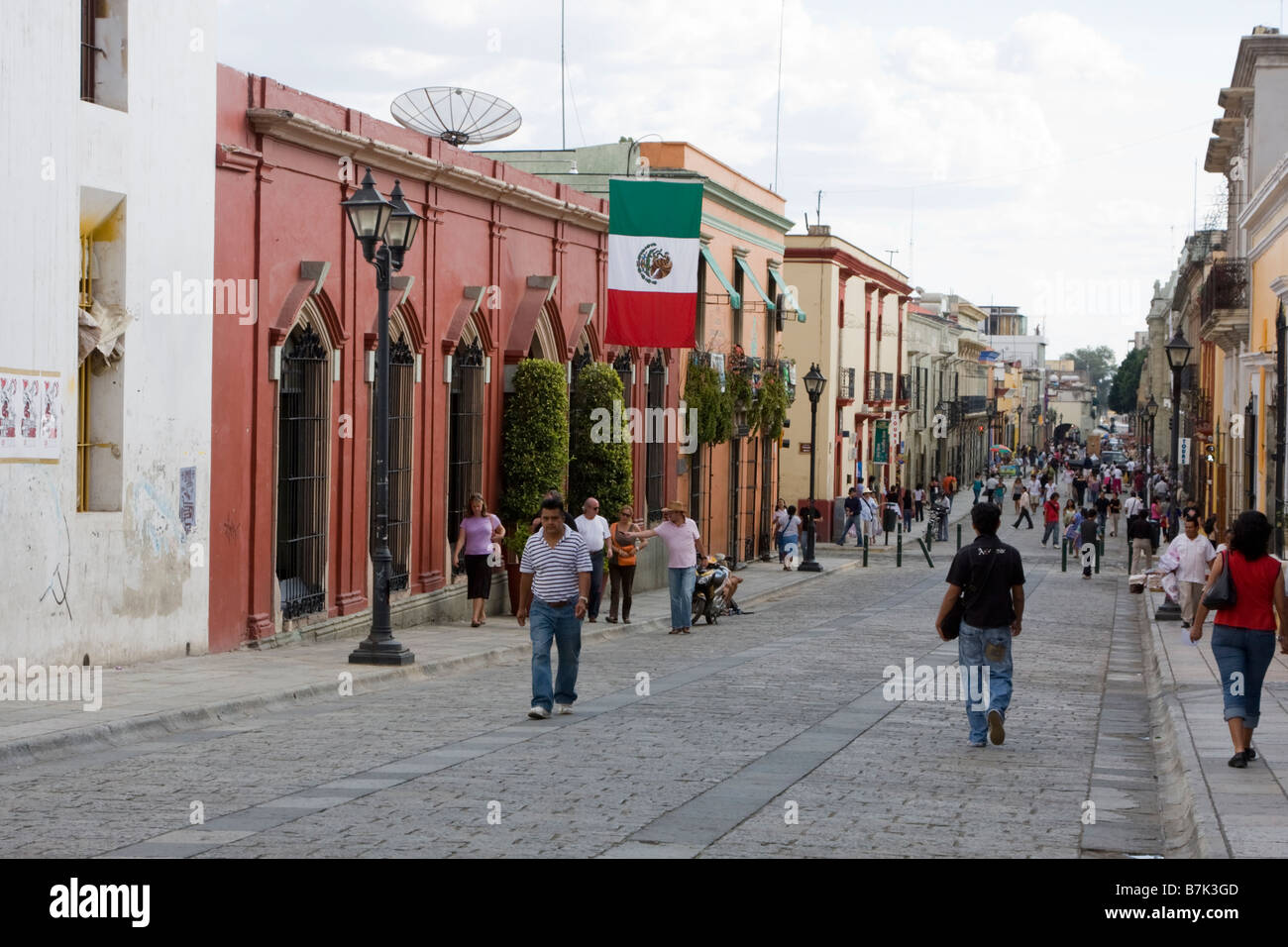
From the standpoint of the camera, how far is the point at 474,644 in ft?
61.6

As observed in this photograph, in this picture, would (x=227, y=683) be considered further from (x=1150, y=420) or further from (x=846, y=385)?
(x=1150, y=420)

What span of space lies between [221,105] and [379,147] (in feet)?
9.61

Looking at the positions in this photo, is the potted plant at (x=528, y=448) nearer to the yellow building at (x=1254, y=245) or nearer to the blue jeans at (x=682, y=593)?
the blue jeans at (x=682, y=593)

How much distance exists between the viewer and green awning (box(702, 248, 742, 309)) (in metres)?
32.8

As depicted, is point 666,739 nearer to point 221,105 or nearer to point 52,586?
point 52,586

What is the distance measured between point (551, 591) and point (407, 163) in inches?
361

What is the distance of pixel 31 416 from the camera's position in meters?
13.7

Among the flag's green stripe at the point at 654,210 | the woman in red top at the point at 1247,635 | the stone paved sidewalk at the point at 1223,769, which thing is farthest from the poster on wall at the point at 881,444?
the woman in red top at the point at 1247,635

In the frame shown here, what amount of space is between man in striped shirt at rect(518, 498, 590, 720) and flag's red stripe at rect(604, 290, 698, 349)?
14.2 m

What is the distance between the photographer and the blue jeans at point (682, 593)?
2177 centimetres

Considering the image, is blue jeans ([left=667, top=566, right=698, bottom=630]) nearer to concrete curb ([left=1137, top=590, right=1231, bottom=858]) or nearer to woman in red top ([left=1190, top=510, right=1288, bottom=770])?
concrete curb ([left=1137, top=590, right=1231, bottom=858])

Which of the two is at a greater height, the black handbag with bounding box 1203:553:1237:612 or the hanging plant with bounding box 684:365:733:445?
the hanging plant with bounding box 684:365:733:445

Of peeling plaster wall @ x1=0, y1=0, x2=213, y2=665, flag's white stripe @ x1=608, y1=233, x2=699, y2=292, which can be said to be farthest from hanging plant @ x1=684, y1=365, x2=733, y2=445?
peeling plaster wall @ x1=0, y1=0, x2=213, y2=665
